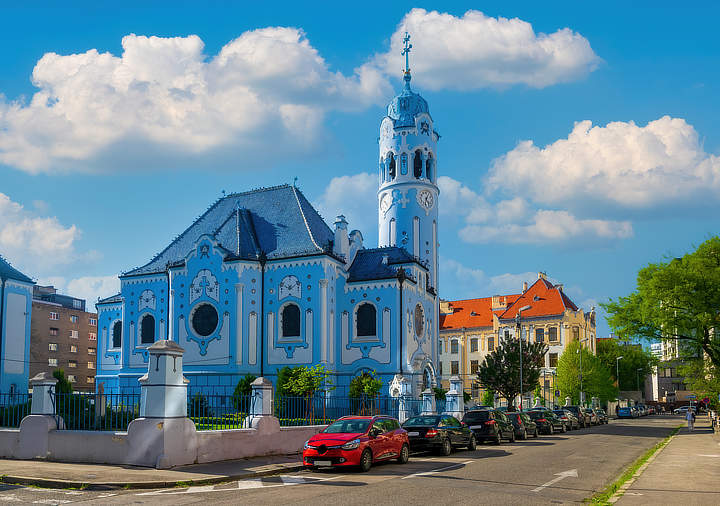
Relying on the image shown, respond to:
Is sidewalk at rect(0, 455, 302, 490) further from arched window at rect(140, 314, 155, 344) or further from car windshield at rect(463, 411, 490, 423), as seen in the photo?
arched window at rect(140, 314, 155, 344)

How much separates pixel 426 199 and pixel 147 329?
23434mm

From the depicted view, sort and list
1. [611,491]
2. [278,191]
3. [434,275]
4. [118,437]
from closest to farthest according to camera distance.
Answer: [611,491], [118,437], [278,191], [434,275]

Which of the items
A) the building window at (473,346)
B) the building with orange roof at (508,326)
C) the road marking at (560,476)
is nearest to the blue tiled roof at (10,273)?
the road marking at (560,476)

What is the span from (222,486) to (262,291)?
106 feet

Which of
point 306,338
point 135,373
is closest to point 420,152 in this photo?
point 306,338

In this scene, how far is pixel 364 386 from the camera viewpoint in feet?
136

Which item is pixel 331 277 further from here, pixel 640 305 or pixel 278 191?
pixel 640 305

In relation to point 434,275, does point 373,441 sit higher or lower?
lower

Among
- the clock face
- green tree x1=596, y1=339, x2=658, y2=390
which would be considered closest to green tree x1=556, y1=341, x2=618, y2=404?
green tree x1=596, y1=339, x2=658, y2=390

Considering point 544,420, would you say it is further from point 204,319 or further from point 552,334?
point 552,334

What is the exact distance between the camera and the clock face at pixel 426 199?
56594 mm

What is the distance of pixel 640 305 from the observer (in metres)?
43.1

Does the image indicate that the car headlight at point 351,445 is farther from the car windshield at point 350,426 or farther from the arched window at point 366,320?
the arched window at point 366,320

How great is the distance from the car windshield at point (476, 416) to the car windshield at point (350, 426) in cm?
1166
